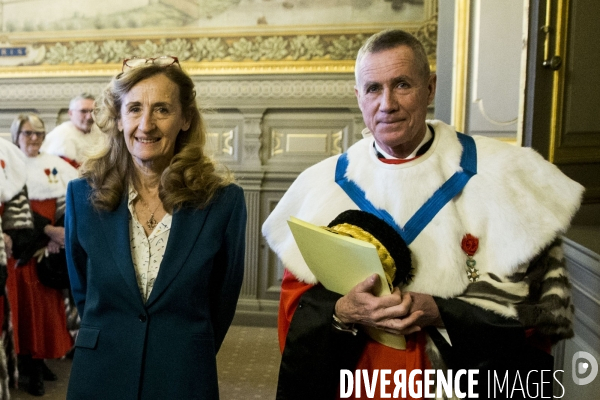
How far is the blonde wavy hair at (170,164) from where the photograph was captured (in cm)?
193

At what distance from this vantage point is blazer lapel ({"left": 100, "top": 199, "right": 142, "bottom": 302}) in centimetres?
182

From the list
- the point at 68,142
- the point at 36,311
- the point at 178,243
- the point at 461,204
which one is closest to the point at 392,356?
the point at 461,204

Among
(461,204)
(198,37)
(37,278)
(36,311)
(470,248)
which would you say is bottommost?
(36,311)

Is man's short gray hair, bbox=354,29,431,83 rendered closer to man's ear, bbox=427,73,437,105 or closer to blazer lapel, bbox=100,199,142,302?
man's ear, bbox=427,73,437,105

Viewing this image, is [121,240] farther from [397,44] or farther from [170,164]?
[397,44]

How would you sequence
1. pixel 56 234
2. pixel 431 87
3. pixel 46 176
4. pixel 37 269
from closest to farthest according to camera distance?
1. pixel 431 87
2. pixel 56 234
3. pixel 37 269
4. pixel 46 176

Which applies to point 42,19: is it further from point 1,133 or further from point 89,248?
point 89,248

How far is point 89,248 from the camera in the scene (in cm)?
188

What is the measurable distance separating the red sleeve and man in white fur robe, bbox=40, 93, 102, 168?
3.56 m

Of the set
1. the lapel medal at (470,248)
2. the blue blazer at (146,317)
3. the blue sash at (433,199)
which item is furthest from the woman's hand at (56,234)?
the lapel medal at (470,248)

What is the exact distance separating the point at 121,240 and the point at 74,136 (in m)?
3.66

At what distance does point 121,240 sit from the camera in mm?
1855

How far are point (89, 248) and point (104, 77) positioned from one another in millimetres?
4785

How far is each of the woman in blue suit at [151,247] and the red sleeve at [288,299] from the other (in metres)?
0.22
